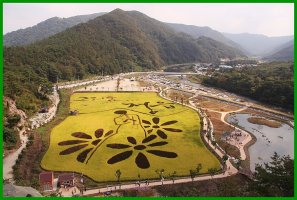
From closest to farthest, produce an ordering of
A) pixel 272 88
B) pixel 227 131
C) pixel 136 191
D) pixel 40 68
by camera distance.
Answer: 1. pixel 136 191
2. pixel 227 131
3. pixel 272 88
4. pixel 40 68

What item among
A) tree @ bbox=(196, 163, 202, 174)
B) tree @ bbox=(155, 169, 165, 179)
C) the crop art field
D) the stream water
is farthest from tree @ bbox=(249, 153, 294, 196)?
the stream water

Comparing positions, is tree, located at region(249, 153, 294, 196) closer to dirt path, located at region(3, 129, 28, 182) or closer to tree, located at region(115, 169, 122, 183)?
tree, located at region(115, 169, 122, 183)

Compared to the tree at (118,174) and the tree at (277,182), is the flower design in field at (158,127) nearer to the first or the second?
the tree at (118,174)

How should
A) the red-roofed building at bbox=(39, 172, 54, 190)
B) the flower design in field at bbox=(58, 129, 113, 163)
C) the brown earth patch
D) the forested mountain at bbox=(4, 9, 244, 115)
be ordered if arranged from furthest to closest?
the forested mountain at bbox=(4, 9, 244, 115), the brown earth patch, the flower design in field at bbox=(58, 129, 113, 163), the red-roofed building at bbox=(39, 172, 54, 190)

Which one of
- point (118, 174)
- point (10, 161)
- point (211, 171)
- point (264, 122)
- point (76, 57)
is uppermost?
point (76, 57)

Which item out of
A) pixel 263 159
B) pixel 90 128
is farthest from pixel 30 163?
pixel 263 159

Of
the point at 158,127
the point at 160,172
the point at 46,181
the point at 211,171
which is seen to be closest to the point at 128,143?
the point at 158,127

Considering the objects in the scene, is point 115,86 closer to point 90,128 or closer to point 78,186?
point 90,128

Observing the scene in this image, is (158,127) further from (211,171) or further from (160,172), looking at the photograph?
(211,171)
